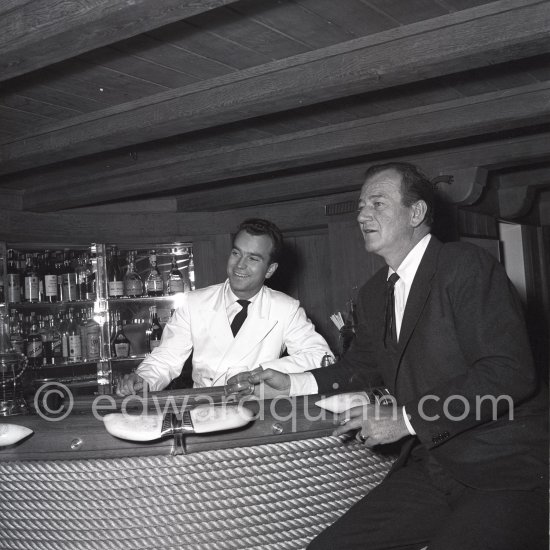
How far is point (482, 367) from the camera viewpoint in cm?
149

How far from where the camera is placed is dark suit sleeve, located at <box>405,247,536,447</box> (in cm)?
148

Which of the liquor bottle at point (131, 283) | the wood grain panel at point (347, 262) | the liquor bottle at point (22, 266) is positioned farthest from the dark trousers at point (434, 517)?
the liquor bottle at point (22, 266)

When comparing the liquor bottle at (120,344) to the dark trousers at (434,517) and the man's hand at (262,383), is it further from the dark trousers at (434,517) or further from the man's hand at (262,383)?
the dark trousers at (434,517)

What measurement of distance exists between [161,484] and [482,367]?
2.58 ft

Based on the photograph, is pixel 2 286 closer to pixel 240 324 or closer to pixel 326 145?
pixel 240 324

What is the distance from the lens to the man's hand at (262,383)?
77.0 inches

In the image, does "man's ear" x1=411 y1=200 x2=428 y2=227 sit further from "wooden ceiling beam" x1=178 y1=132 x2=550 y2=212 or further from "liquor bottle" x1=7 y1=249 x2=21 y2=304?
"liquor bottle" x1=7 y1=249 x2=21 y2=304

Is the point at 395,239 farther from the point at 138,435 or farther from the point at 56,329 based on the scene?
the point at 56,329

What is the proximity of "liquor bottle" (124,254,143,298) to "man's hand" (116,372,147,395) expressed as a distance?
2.56 m

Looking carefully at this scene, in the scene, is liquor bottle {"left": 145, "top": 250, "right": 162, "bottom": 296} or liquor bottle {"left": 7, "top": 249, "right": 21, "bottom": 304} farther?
liquor bottle {"left": 145, "top": 250, "right": 162, "bottom": 296}

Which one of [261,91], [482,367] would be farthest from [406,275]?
[261,91]

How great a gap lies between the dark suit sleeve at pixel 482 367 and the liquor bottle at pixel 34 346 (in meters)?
3.87

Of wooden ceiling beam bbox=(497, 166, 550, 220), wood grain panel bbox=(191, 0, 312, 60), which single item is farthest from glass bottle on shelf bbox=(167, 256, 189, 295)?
wood grain panel bbox=(191, 0, 312, 60)

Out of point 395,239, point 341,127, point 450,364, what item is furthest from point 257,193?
point 450,364
